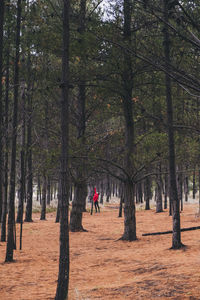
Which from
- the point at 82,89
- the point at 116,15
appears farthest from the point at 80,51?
the point at 82,89

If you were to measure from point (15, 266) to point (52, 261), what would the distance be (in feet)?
4.34

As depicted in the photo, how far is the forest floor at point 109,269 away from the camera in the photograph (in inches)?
Result: 305

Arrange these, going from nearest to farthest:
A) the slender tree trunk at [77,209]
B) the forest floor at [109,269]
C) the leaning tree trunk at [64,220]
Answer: the leaning tree trunk at [64,220], the forest floor at [109,269], the slender tree trunk at [77,209]

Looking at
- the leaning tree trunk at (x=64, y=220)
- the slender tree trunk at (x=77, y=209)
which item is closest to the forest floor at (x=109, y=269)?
the leaning tree trunk at (x=64, y=220)

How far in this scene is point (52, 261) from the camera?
39.2 feet

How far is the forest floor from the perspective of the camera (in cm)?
774

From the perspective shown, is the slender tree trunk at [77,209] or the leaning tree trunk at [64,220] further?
the slender tree trunk at [77,209]

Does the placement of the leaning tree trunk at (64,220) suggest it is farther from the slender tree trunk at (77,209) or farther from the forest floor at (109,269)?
the slender tree trunk at (77,209)

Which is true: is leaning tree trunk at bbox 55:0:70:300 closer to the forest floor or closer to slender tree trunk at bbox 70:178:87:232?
the forest floor

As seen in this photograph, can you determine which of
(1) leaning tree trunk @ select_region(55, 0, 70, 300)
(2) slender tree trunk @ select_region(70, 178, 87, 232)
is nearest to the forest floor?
(1) leaning tree trunk @ select_region(55, 0, 70, 300)

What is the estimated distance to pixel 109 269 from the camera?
34.0 feet

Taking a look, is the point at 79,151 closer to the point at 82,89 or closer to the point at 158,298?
the point at 82,89

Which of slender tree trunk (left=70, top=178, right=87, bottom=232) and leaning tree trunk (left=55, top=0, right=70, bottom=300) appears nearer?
leaning tree trunk (left=55, top=0, right=70, bottom=300)

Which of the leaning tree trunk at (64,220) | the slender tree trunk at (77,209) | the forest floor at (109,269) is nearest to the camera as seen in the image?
the leaning tree trunk at (64,220)
